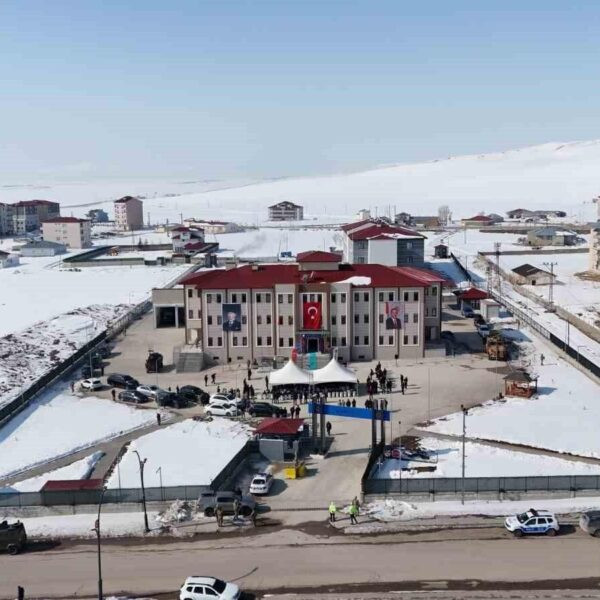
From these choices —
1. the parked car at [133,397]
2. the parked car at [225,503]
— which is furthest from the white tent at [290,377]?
the parked car at [225,503]

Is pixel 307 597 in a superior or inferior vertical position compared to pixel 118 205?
inferior

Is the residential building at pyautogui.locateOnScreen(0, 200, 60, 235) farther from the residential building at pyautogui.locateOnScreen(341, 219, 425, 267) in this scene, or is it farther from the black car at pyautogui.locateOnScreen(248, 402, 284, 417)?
the black car at pyautogui.locateOnScreen(248, 402, 284, 417)

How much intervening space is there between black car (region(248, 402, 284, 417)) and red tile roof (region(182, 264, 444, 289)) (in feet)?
35.8

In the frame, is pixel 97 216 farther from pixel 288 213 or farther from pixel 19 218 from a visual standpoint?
pixel 288 213

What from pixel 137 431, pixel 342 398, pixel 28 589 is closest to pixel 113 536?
pixel 28 589

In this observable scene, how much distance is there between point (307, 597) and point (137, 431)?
15428 millimetres

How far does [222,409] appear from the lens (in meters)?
35.7

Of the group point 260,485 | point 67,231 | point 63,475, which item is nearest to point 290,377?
point 260,485

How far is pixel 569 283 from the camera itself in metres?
74.1

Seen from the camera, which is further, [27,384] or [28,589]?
[27,384]

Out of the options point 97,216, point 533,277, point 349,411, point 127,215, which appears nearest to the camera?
point 349,411

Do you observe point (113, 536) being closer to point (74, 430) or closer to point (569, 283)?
point (74, 430)

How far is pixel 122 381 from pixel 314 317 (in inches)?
444

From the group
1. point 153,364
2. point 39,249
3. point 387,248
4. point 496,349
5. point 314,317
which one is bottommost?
point 153,364
